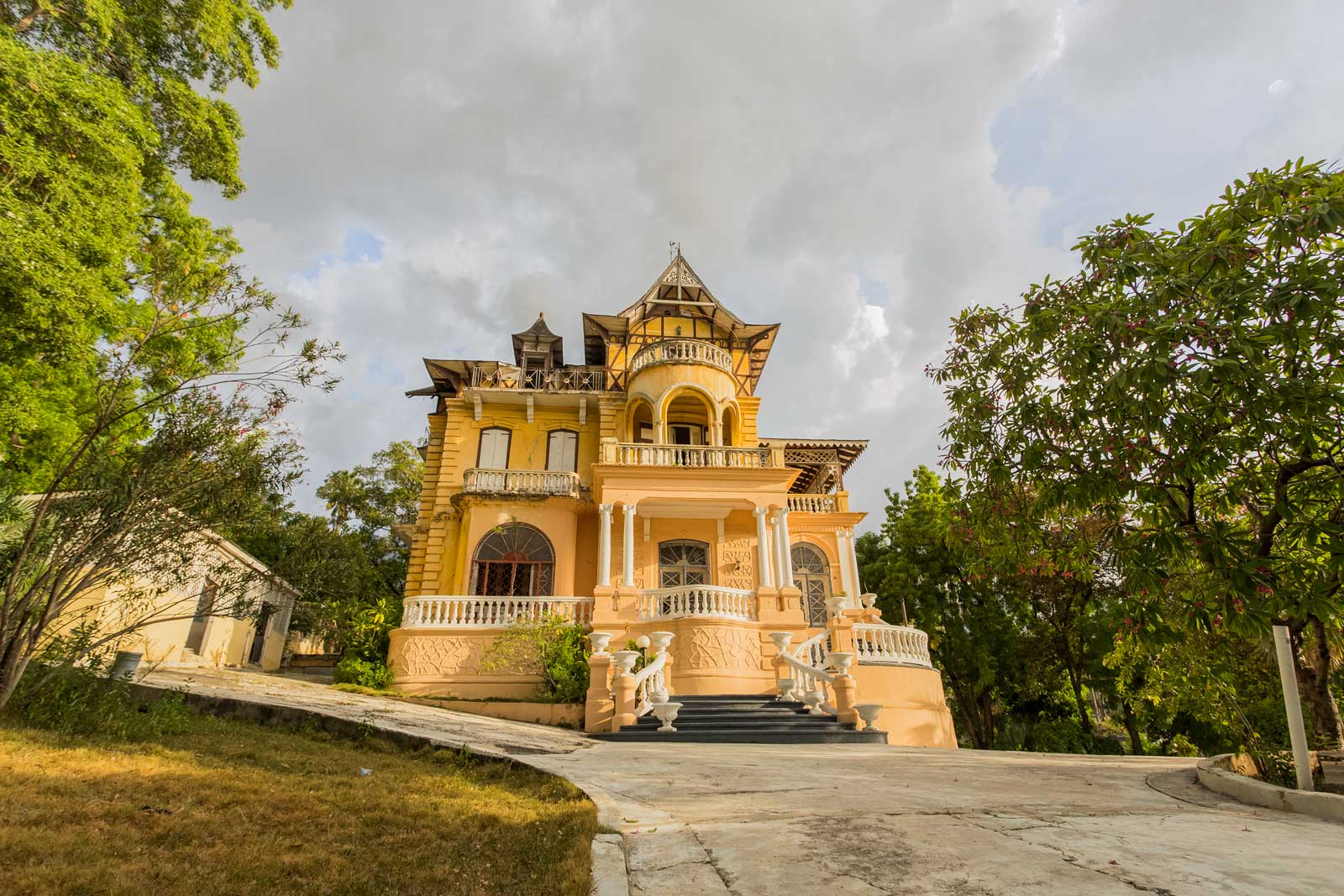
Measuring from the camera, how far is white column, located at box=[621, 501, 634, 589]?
16359 mm

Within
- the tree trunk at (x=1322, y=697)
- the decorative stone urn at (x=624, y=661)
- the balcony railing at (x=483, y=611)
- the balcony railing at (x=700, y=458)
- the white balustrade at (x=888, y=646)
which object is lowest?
the tree trunk at (x=1322, y=697)

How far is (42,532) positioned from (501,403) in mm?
14275

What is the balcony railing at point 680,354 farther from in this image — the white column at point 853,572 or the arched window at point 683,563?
the white column at point 853,572

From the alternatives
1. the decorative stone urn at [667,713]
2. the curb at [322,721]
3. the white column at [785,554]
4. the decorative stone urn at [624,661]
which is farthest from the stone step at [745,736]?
the white column at [785,554]

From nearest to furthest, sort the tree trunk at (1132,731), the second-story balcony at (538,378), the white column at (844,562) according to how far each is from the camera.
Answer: the white column at (844,562) < the tree trunk at (1132,731) < the second-story balcony at (538,378)

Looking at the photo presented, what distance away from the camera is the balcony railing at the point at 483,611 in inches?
603

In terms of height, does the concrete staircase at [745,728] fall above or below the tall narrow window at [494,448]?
below

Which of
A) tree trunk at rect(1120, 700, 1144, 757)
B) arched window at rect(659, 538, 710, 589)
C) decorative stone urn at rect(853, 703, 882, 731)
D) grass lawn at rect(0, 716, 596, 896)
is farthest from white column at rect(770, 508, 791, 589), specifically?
tree trunk at rect(1120, 700, 1144, 757)

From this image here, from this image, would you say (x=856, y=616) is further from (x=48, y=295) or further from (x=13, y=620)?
(x=48, y=295)

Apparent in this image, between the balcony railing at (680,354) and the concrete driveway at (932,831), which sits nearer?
the concrete driveway at (932,831)

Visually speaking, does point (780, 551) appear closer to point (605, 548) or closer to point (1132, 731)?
point (605, 548)

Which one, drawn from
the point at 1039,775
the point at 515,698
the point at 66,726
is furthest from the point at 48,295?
the point at 1039,775

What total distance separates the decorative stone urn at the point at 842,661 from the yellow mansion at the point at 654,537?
0.03m

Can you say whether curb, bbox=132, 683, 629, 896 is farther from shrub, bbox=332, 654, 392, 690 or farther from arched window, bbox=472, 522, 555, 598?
arched window, bbox=472, 522, 555, 598
